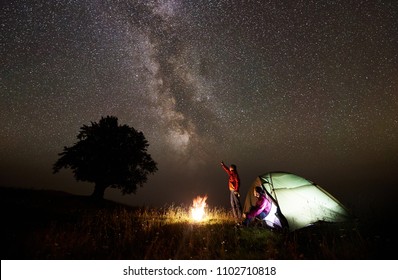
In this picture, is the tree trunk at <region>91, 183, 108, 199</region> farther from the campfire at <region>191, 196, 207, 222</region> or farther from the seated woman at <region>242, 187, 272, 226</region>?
the seated woman at <region>242, 187, 272, 226</region>

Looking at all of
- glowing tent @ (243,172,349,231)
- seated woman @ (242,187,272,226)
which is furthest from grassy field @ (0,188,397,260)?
glowing tent @ (243,172,349,231)

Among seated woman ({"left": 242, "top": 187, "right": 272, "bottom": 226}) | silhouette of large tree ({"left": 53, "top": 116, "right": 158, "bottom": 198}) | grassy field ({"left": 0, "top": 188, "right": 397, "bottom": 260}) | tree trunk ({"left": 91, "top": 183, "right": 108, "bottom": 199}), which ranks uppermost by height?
silhouette of large tree ({"left": 53, "top": 116, "right": 158, "bottom": 198})

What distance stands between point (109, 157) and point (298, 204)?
1777 cm

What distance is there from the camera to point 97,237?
22.5 feet

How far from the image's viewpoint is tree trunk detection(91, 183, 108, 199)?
23.3m

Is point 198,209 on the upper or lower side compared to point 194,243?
upper

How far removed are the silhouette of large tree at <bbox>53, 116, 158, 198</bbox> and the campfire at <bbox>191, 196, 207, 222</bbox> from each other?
43.9ft

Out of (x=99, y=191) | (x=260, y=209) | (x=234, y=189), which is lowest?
(x=260, y=209)

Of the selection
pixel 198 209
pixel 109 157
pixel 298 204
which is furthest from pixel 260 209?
pixel 109 157

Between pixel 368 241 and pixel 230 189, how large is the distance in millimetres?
5555

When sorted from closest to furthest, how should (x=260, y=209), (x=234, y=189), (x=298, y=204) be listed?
(x=260, y=209) → (x=298, y=204) → (x=234, y=189)

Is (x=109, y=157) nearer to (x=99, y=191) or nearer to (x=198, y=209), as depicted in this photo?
(x=99, y=191)

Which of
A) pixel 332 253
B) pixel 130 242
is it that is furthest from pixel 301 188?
pixel 130 242

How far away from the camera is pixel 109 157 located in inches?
891
